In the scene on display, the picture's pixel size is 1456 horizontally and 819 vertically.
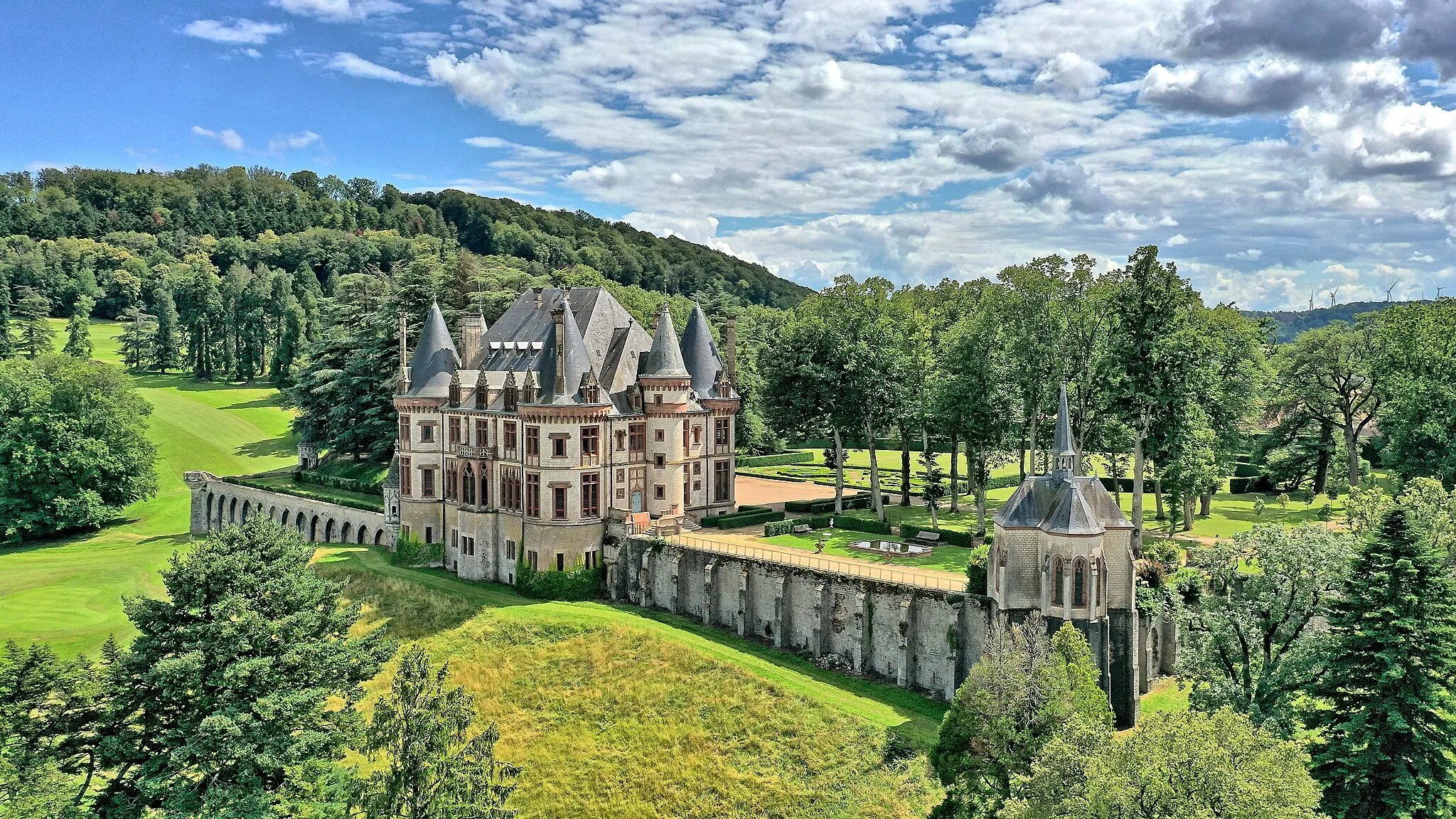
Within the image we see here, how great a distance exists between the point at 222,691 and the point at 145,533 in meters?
59.2

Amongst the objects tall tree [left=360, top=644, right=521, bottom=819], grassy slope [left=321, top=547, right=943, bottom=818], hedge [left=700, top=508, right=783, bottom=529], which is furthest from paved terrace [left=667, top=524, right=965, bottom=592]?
tall tree [left=360, top=644, right=521, bottom=819]

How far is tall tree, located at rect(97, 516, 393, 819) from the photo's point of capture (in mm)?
25297

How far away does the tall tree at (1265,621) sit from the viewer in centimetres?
2667

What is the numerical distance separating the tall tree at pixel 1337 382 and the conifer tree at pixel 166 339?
127043 mm

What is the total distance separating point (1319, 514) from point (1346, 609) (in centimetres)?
3175

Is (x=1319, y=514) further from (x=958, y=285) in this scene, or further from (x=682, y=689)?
(x=958, y=285)

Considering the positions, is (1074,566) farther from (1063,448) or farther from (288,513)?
(288,513)

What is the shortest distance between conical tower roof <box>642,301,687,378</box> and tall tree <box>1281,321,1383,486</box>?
41457 millimetres

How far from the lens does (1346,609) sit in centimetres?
2538

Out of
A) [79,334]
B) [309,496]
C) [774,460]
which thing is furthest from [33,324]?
[774,460]

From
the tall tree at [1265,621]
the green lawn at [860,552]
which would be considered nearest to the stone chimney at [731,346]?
the green lawn at [860,552]

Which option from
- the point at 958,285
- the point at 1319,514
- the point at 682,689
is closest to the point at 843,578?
the point at 682,689

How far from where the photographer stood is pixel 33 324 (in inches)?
4459

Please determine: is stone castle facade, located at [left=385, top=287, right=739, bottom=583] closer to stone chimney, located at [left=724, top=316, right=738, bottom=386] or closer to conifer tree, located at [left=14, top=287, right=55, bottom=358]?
stone chimney, located at [left=724, top=316, right=738, bottom=386]
